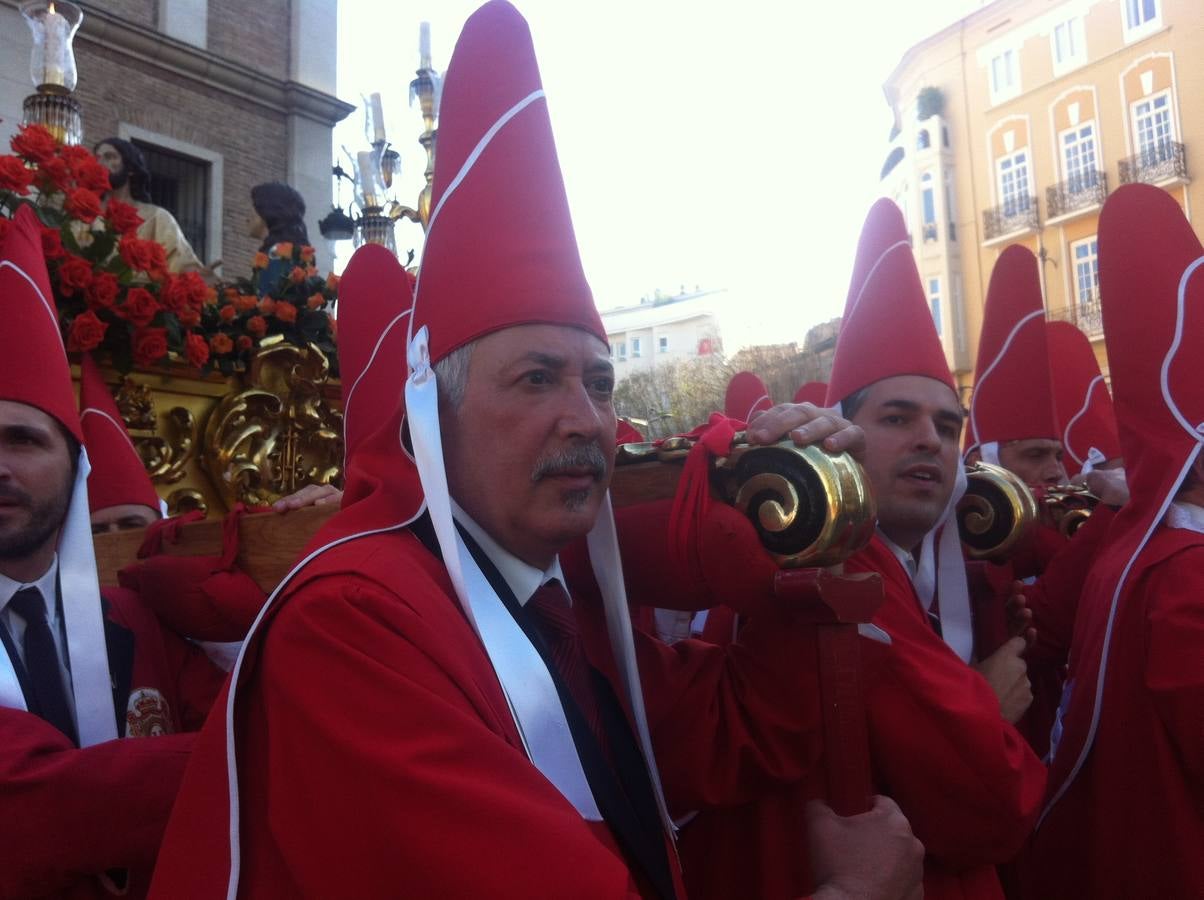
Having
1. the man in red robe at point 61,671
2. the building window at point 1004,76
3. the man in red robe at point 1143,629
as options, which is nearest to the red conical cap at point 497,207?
the man in red robe at point 61,671

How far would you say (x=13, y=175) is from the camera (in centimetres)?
340

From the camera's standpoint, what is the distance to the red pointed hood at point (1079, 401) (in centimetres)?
568

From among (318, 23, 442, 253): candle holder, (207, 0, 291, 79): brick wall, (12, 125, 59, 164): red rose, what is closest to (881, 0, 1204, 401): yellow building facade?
(207, 0, 291, 79): brick wall

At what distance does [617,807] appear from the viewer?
1.59m

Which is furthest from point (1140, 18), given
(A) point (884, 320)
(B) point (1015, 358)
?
(A) point (884, 320)

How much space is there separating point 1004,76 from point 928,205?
4.43 m

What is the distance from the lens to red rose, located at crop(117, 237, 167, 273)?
3.69 meters

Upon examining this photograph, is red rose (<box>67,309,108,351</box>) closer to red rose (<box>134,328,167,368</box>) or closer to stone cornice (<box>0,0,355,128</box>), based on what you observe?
red rose (<box>134,328,167,368</box>)

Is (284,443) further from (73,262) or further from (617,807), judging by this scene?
(617,807)

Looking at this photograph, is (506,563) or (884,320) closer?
(506,563)

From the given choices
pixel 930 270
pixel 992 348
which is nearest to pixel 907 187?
pixel 930 270

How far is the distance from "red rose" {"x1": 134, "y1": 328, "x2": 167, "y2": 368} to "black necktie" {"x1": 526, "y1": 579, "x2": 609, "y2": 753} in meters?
2.51

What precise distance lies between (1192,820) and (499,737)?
1.96 meters

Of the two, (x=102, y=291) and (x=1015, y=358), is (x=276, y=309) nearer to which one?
(x=102, y=291)
